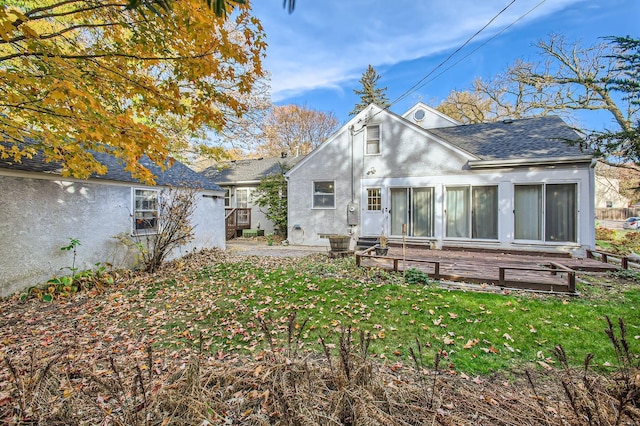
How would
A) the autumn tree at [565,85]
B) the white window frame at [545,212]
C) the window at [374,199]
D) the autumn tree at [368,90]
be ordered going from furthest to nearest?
the autumn tree at [368,90] < the autumn tree at [565,85] < the window at [374,199] < the white window frame at [545,212]

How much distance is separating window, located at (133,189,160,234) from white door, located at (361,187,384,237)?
8196 mm

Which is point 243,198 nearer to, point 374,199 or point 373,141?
point 374,199

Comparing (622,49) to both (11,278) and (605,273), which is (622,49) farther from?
(11,278)

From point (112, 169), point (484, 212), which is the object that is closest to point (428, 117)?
point (484, 212)

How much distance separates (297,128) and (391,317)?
3107cm

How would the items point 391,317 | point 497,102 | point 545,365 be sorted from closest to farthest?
1. point 545,365
2. point 391,317
3. point 497,102

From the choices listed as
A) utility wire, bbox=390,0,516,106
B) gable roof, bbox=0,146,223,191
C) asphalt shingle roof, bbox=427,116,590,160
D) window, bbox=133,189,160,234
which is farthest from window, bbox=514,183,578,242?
window, bbox=133,189,160,234

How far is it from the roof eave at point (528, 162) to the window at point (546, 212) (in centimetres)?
81

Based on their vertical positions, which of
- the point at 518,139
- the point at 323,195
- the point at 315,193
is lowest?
the point at 323,195

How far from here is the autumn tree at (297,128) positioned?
3312 cm

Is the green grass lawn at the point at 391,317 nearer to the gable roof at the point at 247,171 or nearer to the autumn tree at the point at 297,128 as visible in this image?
the gable roof at the point at 247,171

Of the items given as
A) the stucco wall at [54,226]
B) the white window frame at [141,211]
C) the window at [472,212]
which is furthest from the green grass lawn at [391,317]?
the window at [472,212]

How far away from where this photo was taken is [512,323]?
474cm

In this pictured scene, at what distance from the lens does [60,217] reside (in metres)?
7.27
